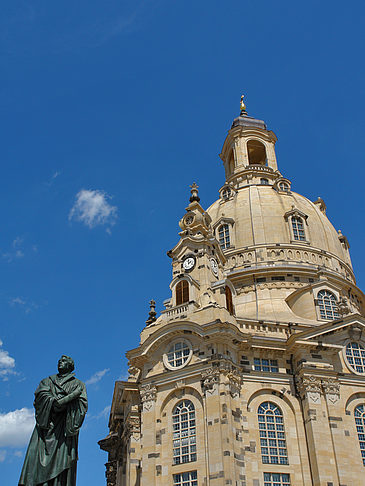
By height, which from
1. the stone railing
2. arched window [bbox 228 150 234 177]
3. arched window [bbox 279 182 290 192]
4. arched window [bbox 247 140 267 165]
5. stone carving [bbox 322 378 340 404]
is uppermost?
arched window [bbox 247 140 267 165]

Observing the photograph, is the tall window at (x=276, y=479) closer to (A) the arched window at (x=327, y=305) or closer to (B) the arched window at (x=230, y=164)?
(A) the arched window at (x=327, y=305)

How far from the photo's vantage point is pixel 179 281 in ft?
137

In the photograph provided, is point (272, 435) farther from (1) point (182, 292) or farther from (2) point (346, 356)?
(1) point (182, 292)

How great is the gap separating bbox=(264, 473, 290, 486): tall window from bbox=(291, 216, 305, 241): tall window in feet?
83.1

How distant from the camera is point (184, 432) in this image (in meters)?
34.3

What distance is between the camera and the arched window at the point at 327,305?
44.3 meters

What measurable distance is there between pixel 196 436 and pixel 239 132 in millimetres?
44519

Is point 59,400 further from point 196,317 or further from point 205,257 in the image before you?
point 205,257

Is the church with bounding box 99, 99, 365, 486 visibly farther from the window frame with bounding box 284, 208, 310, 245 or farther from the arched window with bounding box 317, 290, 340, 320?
the window frame with bounding box 284, 208, 310, 245

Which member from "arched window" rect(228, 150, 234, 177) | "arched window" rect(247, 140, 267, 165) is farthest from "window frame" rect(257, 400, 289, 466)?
"arched window" rect(247, 140, 267, 165)

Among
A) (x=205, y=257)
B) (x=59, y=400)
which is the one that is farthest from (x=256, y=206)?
(x=59, y=400)

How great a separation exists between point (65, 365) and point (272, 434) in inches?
1022

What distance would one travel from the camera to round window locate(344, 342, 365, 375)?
124 ft

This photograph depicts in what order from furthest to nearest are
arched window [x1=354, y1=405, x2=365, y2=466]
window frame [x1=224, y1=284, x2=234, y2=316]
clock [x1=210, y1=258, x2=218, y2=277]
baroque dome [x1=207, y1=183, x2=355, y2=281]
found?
baroque dome [x1=207, y1=183, x2=355, y2=281]
clock [x1=210, y1=258, x2=218, y2=277]
window frame [x1=224, y1=284, x2=234, y2=316]
arched window [x1=354, y1=405, x2=365, y2=466]
